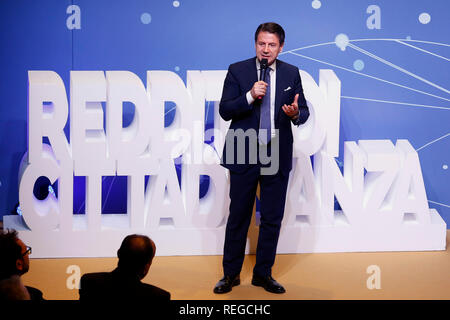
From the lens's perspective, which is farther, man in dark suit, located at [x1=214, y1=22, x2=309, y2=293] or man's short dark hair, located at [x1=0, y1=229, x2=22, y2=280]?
man in dark suit, located at [x1=214, y1=22, x2=309, y2=293]

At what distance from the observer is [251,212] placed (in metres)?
4.43

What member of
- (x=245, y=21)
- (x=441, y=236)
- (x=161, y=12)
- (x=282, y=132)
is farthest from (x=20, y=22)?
(x=441, y=236)

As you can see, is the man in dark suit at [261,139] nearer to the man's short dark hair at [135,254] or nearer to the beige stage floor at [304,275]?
the beige stage floor at [304,275]

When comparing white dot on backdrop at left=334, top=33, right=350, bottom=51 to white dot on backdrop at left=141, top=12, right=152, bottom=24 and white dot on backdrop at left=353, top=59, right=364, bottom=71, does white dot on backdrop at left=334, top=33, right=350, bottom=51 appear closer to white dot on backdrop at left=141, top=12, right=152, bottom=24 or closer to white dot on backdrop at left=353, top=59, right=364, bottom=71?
A: white dot on backdrop at left=353, top=59, right=364, bottom=71

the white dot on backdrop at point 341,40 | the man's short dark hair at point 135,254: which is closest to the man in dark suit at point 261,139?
the man's short dark hair at point 135,254

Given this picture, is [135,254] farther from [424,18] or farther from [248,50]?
[424,18]

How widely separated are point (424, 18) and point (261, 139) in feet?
7.03

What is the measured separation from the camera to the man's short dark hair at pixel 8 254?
2971 mm

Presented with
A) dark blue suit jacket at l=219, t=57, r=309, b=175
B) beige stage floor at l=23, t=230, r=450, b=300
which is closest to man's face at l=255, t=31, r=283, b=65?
dark blue suit jacket at l=219, t=57, r=309, b=175

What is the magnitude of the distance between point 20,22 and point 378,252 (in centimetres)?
292

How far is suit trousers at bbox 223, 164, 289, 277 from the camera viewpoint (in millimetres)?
4387

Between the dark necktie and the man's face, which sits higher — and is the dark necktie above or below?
below
